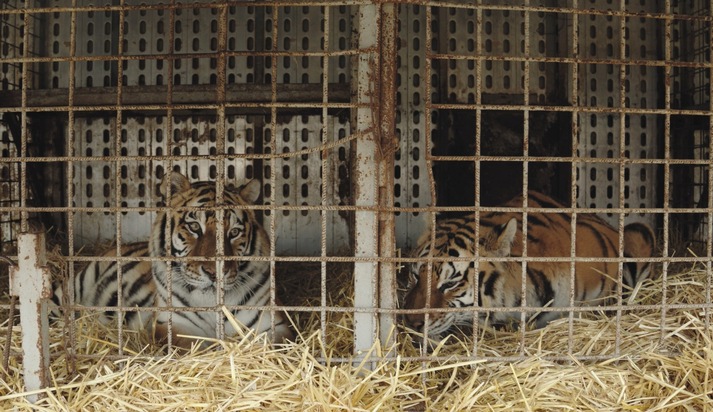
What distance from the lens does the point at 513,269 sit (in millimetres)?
3559

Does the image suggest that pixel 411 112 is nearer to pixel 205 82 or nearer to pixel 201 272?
pixel 205 82

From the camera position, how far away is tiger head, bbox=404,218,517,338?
10.3ft

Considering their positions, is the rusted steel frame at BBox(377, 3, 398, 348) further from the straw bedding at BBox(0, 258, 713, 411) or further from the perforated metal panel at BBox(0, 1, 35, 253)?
the perforated metal panel at BBox(0, 1, 35, 253)

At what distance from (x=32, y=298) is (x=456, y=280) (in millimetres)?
1968

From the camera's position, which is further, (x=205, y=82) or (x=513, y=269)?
(x=205, y=82)

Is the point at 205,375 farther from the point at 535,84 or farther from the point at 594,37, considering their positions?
the point at 594,37

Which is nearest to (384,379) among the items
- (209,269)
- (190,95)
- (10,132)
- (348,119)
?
(209,269)

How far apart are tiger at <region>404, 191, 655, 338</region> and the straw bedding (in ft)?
1.67

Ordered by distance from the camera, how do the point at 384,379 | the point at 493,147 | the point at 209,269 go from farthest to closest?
the point at 493,147
the point at 209,269
the point at 384,379

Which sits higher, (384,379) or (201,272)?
(201,272)

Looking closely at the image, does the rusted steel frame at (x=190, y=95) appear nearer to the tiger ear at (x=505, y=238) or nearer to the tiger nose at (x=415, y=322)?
the tiger ear at (x=505, y=238)

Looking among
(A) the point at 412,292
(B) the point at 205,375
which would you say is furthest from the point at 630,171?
(B) the point at 205,375

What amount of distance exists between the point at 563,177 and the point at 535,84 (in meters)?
0.68

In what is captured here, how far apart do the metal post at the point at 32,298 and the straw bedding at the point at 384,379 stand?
0.27ft
